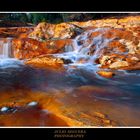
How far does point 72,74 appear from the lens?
7.17 ft

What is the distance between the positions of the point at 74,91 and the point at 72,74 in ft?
0.39

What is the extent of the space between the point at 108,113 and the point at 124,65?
13.3 inches

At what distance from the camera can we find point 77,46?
2234 mm

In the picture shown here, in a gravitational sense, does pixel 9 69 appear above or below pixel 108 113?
above

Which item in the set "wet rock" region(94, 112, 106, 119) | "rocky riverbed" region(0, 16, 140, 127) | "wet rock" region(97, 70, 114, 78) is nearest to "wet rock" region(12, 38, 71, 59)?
"rocky riverbed" region(0, 16, 140, 127)

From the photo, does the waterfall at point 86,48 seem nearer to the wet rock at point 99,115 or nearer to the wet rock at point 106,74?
the wet rock at point 106,74

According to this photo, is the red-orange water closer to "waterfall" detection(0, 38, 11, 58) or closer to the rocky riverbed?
the rocky riverbed

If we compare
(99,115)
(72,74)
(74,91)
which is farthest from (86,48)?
(99,115)

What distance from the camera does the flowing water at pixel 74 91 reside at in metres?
2.07

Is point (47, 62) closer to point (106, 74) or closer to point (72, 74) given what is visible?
point (72, 74)
